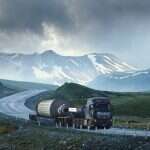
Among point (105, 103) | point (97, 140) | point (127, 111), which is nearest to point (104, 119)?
point (105, 103)

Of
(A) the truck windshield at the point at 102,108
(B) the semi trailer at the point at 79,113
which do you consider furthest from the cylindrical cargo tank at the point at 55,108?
(A) the truck windshield at the point at 102,108

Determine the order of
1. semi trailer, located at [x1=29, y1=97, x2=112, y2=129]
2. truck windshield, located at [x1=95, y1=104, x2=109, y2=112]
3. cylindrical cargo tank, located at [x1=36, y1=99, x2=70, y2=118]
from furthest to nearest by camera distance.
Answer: cylindrical cargo tank, located at [x1=36, y1=99, x2=70, y2=118] → truck windshield, located at [x1=95, y1=104, x2=109, y2=112] → semi trailer, located at [x1=29, y1=97, x2=112, y2=129]

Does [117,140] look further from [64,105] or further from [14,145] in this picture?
[64,105]

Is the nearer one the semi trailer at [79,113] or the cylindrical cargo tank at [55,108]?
the semi trailer at [79,113]

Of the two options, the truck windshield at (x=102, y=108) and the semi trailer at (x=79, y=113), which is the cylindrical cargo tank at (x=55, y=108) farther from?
the truck windshield at (x=102, y=108)

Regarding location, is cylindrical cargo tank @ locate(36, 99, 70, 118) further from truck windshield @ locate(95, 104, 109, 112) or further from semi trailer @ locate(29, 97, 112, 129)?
truck windshield @ locate(95, 104, 109, 112)

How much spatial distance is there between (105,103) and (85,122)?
184 inches

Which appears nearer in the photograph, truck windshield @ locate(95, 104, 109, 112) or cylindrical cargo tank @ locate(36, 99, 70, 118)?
truck windshield @ locate(95, 104, 109, 112)

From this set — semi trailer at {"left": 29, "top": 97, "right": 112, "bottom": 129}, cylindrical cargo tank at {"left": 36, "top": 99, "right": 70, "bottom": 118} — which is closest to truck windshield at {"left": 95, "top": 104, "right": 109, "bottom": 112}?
semi trailer at {"left": 29, "top": 97, "right": 112, "bottom": 129}

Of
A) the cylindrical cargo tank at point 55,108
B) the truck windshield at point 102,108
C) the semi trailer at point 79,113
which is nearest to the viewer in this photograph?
the semi trailer at point 79,113

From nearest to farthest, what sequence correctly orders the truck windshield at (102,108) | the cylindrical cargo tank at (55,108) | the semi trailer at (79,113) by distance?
the semi trailer at (79,113) → the truck windshield at (102,108) → the cylindrical cargo tank at (55,108)

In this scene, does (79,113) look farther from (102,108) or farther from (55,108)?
(55,108)

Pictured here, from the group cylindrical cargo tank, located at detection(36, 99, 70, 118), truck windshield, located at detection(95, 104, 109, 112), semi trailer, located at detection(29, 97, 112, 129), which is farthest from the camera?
cylindrical cargo tank, located at detection(36, 99, 70, 118)

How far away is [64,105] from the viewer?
9900cm
